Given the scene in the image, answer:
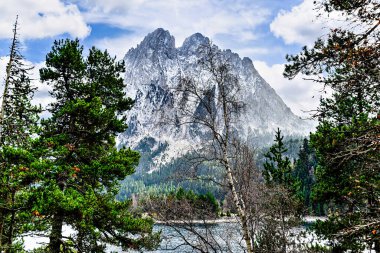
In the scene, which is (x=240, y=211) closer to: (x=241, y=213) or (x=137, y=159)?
(x=241, y=213)

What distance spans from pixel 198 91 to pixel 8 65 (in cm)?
574

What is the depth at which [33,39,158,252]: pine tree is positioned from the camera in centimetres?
1157

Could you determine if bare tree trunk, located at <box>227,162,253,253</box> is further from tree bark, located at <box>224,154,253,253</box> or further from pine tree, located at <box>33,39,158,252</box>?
pine tree, located at <box>33,39,158,252</box>

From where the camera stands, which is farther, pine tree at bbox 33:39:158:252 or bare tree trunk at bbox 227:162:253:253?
pine tree at bbox 33:39:158:252

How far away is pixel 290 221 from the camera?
1573cm

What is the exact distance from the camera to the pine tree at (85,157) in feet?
38.0

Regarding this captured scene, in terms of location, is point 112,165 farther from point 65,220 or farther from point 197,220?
point 197,220

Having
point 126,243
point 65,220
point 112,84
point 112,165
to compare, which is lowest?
point 126,243

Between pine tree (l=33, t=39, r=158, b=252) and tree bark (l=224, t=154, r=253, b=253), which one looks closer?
tree bark (l=224, t=154, r=253, b=253)

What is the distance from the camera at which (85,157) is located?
43.1ft

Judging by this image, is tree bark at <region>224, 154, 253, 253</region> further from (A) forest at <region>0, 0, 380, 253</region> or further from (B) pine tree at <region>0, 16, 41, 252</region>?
(B) pine tree at <region>0, 16, 41, 252</region>

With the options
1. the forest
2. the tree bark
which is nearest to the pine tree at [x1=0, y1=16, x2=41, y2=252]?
the forest

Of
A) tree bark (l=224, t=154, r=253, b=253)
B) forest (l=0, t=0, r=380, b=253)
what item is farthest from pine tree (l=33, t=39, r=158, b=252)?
tree bark (l=224, t=154, r=253, b=253)

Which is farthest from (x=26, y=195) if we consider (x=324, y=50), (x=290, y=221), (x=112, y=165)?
(x=290, y=221)
